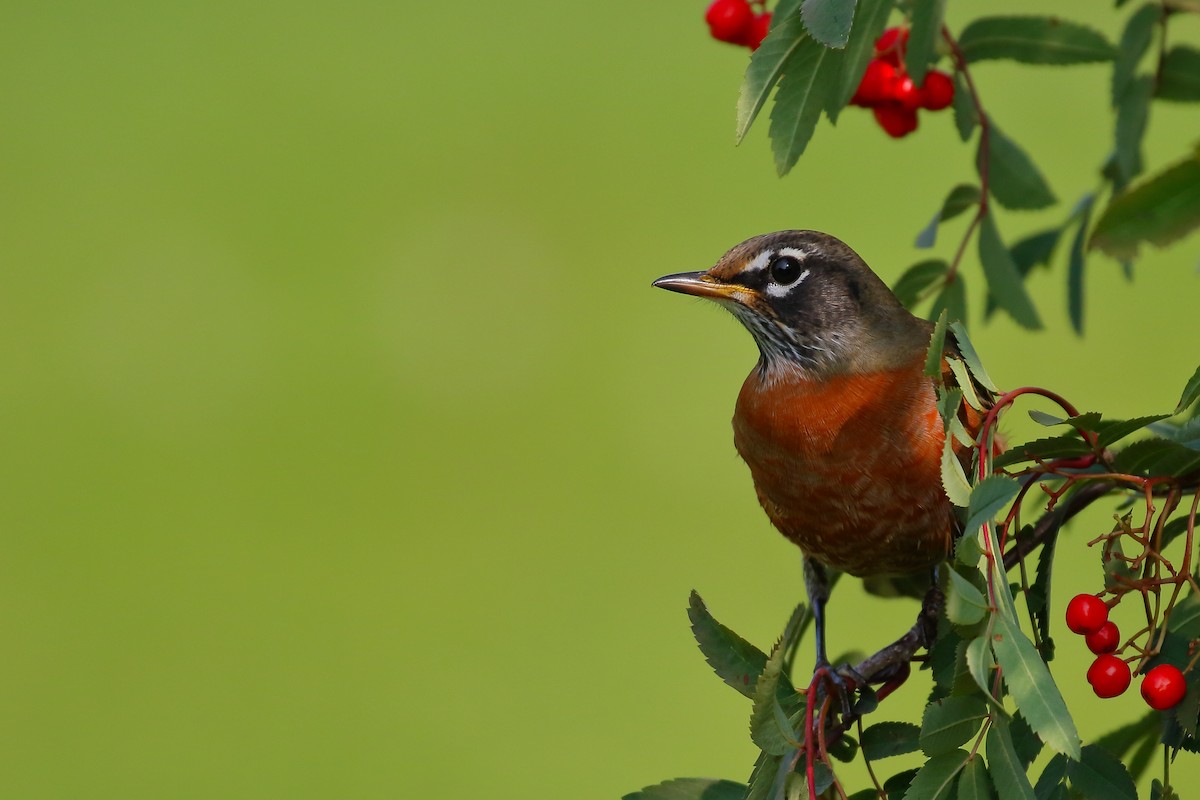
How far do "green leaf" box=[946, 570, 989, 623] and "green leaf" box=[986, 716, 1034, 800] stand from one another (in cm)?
15

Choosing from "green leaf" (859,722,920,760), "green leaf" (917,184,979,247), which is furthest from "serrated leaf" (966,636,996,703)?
"green leaf" (917,184,979,247)

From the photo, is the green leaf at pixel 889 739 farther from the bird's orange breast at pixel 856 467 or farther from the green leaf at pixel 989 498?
the bird's orange breast at pixel 856 467

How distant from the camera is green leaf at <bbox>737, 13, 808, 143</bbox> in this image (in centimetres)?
204

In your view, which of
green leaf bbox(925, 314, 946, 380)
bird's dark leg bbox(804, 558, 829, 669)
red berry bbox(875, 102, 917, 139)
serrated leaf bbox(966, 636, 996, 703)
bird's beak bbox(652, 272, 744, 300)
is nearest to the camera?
serrated leaf bbox(966, 636, 996, 703)

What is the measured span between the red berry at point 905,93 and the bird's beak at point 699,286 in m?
0.52

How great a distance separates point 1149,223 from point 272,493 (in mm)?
7018

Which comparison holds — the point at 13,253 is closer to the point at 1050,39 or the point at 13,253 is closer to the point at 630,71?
the point at 630,71

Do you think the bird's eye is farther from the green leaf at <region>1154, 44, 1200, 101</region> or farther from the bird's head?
the green leaf at <region>1154, 44, 1200, 101</region>

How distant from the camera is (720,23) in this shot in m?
2.82

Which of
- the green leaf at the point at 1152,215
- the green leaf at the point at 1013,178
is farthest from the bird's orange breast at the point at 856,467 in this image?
the green leaf at the point at 1152,215

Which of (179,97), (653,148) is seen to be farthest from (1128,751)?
(179,97)

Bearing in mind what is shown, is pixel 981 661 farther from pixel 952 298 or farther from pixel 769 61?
pixel 952 298

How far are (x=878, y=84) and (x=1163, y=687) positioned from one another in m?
1.36

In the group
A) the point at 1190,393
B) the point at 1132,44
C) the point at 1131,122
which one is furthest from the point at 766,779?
the point at 1132,44
